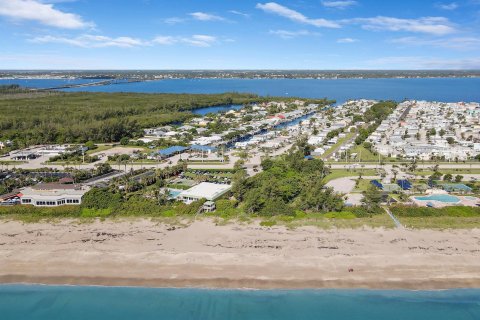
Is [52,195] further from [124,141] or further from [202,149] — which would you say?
[124,141]

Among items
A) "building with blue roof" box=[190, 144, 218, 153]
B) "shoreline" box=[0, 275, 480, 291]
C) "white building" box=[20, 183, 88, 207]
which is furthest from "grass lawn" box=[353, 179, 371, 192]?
"white building" box=[20, 183, 88, 207]

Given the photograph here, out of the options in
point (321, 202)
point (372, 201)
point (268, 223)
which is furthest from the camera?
point (372, 201)

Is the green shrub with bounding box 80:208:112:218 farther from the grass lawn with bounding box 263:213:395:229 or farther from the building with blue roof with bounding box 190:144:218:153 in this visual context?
the building with blue roof with bounding box 190:144:218:153

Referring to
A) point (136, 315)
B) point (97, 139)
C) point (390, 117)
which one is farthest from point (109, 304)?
point (390, 117)

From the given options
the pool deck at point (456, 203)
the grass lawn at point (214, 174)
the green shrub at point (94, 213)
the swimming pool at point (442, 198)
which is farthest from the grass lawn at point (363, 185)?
the green shrub at point (94, 213)

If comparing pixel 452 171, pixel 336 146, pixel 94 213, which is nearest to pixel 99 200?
pixel 94 213

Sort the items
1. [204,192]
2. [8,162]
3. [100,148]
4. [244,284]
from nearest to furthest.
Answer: [244,284]
[204,192]
[8,162]
[100,148]

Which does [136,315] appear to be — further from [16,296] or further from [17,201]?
[17,201]
